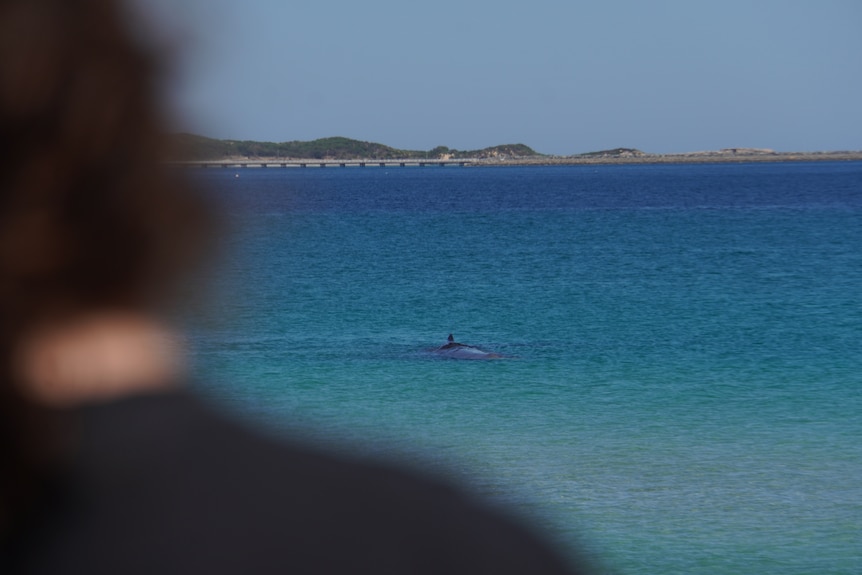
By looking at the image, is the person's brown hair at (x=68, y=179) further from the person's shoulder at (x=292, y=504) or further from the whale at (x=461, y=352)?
the whale at (x=461, y=352)

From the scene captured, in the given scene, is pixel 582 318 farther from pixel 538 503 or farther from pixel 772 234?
pixel 772 234

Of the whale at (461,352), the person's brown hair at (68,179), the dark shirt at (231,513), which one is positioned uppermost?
the person's brown hair at (68,179)

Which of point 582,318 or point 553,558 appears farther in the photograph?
point 582,318

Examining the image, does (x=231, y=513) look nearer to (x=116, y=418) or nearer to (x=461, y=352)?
(x=116, y=418)

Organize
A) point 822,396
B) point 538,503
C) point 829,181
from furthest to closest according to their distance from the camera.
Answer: point 829,181
point 822,396
point 538,503

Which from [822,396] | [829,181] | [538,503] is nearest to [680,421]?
[822,396]

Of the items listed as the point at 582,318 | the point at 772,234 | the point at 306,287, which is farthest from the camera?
the point at 772,234

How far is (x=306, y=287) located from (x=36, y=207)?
36.0 metres

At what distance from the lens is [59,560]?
45 cm

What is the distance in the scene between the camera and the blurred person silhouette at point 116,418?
45 centimetres

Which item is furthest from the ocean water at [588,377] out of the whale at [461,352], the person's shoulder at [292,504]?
the whale at [461,352]

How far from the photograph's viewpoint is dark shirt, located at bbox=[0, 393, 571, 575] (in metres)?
0.44

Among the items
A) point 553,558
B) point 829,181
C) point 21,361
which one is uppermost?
point 21,361

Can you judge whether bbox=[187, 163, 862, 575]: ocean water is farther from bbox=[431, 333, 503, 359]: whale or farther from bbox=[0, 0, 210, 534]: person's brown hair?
bbox=[431, 333, 503, 359]: whale
